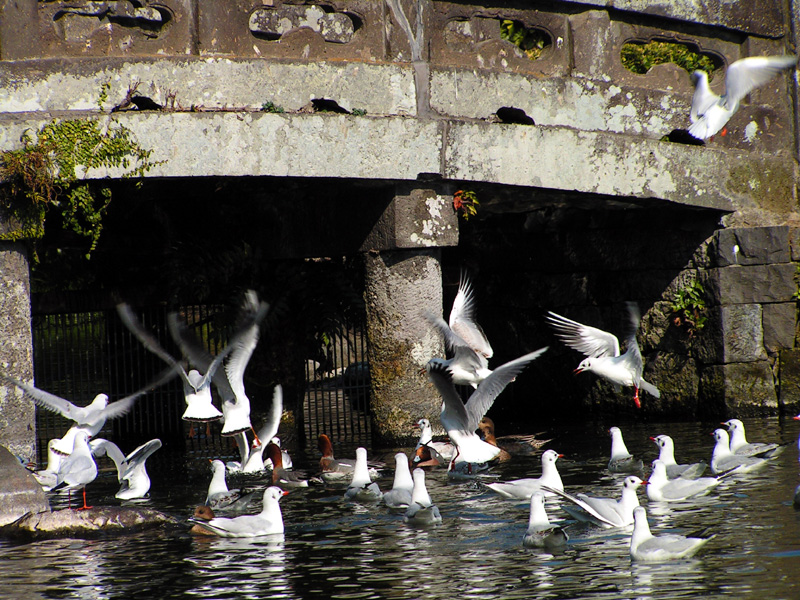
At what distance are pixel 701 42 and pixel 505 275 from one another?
4014mm

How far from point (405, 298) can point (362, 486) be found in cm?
236

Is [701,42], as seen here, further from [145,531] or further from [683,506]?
[145,531]

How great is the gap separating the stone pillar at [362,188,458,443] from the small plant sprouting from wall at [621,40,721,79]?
3146 millimetres

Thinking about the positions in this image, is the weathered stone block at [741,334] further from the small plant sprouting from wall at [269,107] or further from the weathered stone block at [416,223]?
the small plant sprouting from wall at [269,107]

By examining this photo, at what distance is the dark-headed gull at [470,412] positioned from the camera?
923 cm

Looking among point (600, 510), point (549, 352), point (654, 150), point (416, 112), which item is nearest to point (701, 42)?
point (654, 150)

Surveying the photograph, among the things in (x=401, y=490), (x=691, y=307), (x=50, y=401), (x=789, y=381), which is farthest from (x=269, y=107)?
(x=789, y=381)

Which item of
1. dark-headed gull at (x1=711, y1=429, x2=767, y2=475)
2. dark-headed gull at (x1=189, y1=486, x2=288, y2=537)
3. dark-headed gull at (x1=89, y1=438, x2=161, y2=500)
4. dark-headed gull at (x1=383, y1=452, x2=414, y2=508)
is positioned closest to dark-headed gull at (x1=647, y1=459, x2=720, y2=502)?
dark-headed gull at (x1=711, y1=429, x2=767, y2=475)

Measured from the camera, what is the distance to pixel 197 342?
10461 mm

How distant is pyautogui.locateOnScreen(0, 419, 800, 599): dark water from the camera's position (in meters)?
5.18

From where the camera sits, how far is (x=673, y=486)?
7.42m

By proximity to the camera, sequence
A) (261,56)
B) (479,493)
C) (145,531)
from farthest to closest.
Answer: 1. (261,56)
2. (479,493)
3. (145,531)

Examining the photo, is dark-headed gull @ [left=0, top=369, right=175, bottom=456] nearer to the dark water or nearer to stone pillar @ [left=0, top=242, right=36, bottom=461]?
stone pillar @ [left=0, top=242, right=36, bottom=461]

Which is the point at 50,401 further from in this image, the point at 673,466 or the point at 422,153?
the point at 673,466
